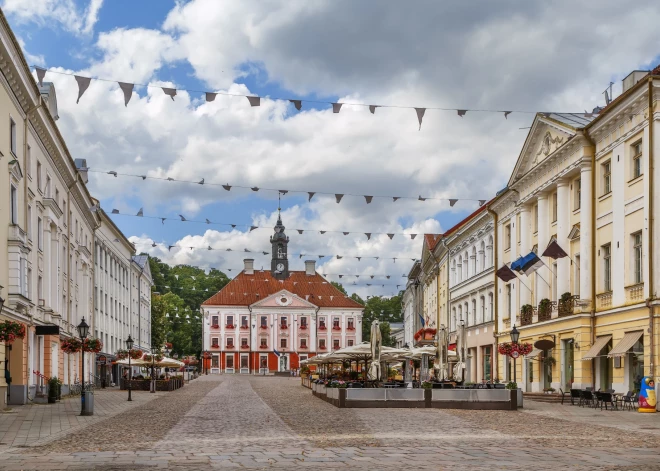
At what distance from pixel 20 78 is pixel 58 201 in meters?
13.6

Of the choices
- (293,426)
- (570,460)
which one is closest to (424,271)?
(293,426)

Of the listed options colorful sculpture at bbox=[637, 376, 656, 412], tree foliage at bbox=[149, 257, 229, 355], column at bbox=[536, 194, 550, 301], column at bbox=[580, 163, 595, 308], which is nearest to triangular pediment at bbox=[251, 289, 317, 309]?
tree foliage at bbox=[149, 257, 229, 355]

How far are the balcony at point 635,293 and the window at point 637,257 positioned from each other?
0.25m

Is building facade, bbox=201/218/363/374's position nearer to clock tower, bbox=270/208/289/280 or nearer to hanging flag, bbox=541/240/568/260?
clock tower, bbox=270/208/289/280

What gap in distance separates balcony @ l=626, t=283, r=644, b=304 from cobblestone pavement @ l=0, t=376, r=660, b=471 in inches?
172

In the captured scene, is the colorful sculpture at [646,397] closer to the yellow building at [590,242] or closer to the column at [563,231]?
the yellow building at [590,242]

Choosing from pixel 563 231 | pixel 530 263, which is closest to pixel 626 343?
pixel 530 263

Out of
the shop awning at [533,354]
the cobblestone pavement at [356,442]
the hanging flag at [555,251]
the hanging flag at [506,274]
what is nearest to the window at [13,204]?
the cobblestone pavement at [356,442]

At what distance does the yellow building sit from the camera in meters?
30.5

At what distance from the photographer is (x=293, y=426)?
22.6 meters

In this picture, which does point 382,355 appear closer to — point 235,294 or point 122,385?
point 122,385

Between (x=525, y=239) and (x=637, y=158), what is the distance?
41.8 ft

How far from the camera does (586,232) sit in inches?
1395

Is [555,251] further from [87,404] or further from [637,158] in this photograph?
[87,404]
